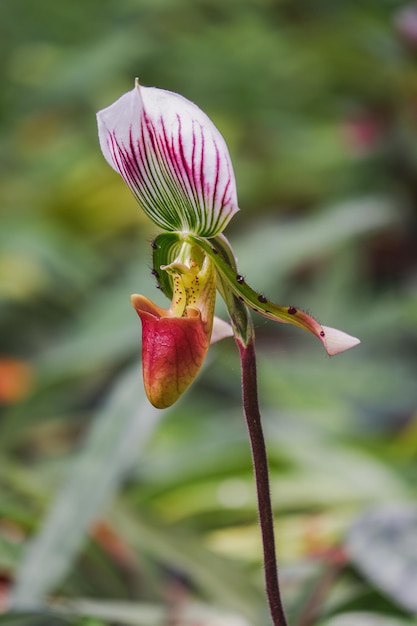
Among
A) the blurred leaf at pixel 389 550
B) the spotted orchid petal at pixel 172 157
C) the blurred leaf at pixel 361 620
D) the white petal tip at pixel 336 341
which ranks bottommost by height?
the blurred leaf at pixel 361 620

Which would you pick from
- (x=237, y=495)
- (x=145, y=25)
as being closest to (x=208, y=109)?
(x=145, y=25)

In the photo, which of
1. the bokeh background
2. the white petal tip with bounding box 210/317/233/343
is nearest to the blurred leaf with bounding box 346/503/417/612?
the bokeh background

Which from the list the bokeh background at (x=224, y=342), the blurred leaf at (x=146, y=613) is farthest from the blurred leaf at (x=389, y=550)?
the blurred leaf at (x=146, y=613)

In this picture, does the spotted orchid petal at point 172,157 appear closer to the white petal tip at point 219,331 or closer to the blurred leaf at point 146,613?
the white petal tip at point 219,331

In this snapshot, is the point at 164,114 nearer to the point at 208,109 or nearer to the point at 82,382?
the point at 82,382

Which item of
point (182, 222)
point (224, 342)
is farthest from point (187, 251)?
point (224, 342)

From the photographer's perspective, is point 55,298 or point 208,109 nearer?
point 55,298
